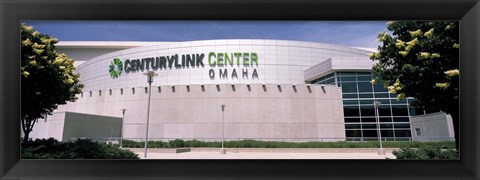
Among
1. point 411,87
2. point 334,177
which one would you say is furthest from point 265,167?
point 411,87

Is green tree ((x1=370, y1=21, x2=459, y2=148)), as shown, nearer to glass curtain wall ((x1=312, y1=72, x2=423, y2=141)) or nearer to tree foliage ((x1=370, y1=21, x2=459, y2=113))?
tree foliage ((x1=370, y1=21, x2=459, y2=113))

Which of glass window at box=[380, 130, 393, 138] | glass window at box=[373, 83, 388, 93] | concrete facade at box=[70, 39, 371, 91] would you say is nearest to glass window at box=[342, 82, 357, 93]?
A: glass window at box=[373, 83, 388, 93]

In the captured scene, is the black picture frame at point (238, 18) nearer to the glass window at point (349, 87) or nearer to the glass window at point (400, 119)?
the glass window at point (349, 87)

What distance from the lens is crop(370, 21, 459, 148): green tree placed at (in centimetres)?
948

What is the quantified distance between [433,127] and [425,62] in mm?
19510

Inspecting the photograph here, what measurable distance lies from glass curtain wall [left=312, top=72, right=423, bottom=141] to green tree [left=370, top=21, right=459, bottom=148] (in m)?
16.9

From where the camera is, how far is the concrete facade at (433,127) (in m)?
25.5

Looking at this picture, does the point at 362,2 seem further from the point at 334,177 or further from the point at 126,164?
the point at 126,164

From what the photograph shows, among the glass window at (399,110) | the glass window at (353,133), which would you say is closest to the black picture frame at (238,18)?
the glass window at (353,133)

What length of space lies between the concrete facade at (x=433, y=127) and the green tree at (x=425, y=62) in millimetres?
16148

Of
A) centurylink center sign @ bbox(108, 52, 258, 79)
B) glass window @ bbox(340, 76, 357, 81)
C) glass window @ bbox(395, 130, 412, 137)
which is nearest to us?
glass window @ bbox(395, 130, 412, 137)

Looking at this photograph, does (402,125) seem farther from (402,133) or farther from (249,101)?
(249,101)

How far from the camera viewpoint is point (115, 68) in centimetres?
3450

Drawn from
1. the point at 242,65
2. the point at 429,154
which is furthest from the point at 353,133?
the point at 429,154
